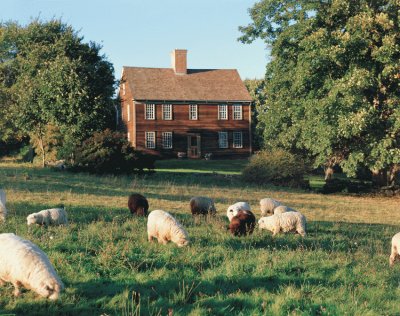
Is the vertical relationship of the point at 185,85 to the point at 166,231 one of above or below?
above

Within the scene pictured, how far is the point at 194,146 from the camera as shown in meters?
53.3

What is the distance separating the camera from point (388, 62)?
26.6 metres

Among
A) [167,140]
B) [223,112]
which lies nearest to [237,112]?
[223,112]

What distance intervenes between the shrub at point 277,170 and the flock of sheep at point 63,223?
15.1 m

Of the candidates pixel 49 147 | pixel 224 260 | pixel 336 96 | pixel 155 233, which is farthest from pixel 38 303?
pixel 49 147

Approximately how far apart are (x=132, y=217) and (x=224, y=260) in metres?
5.71

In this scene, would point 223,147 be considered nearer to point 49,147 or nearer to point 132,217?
point 49,147

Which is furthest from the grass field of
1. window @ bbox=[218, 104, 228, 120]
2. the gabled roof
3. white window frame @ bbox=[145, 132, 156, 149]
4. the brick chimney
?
the brick chimney

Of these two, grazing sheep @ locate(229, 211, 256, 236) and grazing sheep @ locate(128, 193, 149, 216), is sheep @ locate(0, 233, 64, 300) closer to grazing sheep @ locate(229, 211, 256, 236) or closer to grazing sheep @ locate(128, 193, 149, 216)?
grazing sheep @ locate(229, 211, 256, 236)

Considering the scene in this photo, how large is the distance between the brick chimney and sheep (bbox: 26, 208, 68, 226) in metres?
44.4

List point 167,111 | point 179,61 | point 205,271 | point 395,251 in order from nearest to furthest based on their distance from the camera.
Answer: point 205,271, point 395,251, point 167,111, point 179,61

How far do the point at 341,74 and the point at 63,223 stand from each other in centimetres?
2141

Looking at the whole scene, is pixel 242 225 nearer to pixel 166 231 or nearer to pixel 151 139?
pixel 166 231

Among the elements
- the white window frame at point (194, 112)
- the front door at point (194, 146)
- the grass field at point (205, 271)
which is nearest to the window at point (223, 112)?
the white window frame at point (194, 112)
